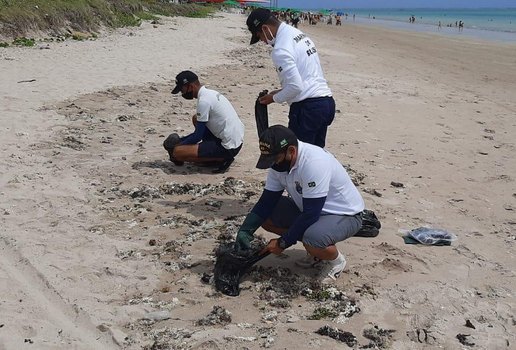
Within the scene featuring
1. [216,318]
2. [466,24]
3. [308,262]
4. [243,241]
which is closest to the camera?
[216,318]

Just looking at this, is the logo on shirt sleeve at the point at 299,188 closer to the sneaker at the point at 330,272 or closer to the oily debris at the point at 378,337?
the sneaker at the point at 330,272

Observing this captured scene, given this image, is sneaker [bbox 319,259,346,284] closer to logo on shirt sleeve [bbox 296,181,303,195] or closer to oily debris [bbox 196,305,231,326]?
logo on shirt sleeve [bbox 296,181,303,195]

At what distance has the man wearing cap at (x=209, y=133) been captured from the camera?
Result: 632 centimetres

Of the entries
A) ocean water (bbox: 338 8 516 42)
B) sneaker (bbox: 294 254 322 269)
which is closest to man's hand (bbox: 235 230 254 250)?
sneaker (bbox: 294 254 322 269)

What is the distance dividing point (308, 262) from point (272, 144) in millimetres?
1232

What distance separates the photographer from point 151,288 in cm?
416

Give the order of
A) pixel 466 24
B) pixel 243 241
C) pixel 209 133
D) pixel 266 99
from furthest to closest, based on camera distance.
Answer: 1. pixel 466 24
2. pixel 209 133
3. pixel 266 99
4. pixel 243 241

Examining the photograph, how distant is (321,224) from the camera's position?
4.16 m

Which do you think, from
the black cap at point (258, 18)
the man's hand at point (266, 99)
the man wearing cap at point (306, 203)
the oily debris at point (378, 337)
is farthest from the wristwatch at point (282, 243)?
the black cap at point (258, 18)

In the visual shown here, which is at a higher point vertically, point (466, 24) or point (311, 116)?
point (311, 116)

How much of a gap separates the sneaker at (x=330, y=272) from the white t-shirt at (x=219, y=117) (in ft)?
→ 8.72

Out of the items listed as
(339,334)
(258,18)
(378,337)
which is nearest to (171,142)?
(258,18)

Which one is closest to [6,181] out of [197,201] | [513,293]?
[197,201]

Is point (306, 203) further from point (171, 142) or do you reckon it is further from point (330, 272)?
point (171, 142)
